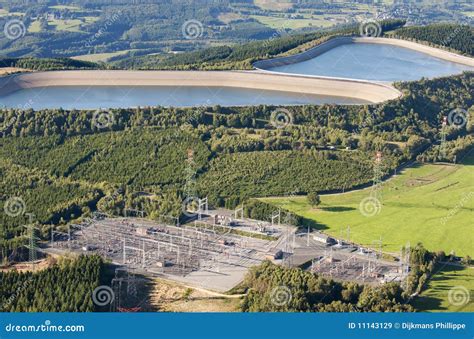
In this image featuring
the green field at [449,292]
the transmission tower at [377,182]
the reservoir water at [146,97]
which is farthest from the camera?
the reservoir water at [146,97]

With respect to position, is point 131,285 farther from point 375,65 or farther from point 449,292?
point 375,65

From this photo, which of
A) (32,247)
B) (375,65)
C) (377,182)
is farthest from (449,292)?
(375,65)

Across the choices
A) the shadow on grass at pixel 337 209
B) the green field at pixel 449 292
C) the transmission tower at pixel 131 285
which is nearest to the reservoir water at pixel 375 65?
the shadow on grass at pixel 337 209

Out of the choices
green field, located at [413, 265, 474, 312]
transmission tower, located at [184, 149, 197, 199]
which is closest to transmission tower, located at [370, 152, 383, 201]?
green field, located at [413, 265, 474, 312]

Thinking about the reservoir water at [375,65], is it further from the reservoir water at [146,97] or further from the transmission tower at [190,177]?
the transmission tower at [190,177]

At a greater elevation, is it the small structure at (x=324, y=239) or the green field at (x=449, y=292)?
the small structure at (x=324, y=239)

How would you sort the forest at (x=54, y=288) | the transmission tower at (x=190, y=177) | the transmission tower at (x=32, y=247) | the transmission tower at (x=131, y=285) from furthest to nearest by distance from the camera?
the transmission tower at (x=190, y=177), the transmission tower at (x=32, y=247), the transmission tower at (x=131, y=285), the forest at (x=54, y=288)

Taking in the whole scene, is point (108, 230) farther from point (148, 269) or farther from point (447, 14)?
point (447, 14)

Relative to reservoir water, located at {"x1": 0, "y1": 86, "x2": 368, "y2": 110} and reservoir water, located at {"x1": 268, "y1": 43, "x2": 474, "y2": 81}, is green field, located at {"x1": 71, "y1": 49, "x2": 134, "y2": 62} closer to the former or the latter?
reservoir water, located at {"x1": 268, "y1": 43, "x2": 474, "y2": 81}
